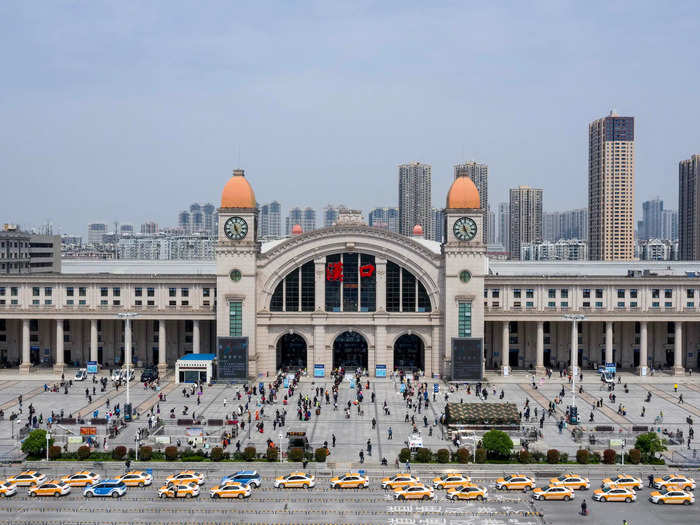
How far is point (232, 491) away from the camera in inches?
2138

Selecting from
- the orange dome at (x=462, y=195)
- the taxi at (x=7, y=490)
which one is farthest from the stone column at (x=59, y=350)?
the orange dome at (x=462, y=195)

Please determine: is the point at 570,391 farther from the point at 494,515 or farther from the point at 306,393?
the point at 494,515

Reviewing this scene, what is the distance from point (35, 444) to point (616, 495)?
4393 centimetres

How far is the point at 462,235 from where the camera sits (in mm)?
98938

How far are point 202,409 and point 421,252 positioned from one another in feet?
115

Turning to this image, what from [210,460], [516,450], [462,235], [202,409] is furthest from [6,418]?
[462,235]

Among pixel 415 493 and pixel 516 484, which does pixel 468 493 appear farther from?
pixel 516 484

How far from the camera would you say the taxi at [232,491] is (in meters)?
54.2

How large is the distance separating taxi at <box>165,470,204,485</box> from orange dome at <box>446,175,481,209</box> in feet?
176

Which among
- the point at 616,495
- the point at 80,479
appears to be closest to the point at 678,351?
the point at 616,495

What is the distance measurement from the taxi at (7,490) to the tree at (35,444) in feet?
22.0

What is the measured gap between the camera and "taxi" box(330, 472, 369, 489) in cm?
5622

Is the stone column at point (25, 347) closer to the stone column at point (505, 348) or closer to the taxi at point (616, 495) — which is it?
the stone column at point (505, 348)

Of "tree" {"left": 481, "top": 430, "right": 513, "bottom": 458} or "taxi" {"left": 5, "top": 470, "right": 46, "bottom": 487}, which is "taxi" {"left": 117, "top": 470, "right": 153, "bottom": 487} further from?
"tree" {"left": 481, "top": 430, "right": 513, "bottom": 458}
